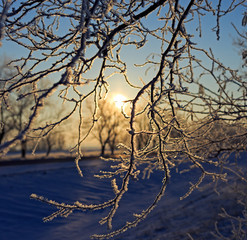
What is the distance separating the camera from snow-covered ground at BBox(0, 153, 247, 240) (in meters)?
8.40

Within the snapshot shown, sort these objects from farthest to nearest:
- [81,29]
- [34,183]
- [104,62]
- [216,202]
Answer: [34,183] → [216,202] → [104,62] → [81,29]

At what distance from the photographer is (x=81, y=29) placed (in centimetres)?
112

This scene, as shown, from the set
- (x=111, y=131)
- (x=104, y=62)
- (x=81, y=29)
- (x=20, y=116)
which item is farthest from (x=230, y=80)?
(x=111, y=131)

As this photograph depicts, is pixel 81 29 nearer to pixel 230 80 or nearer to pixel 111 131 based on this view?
pixel 230 80

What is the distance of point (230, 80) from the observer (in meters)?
2.87

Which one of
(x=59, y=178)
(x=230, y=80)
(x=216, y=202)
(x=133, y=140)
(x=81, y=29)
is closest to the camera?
(x=81, y=29)

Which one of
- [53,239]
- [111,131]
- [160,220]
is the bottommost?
[53,239]

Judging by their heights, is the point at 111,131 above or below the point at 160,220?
above

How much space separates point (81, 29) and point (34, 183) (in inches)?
548

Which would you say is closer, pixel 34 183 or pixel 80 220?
pixel 80 220

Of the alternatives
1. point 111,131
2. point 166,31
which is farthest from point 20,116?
point 166,31

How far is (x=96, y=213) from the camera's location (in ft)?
37.8

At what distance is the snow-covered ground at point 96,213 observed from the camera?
8.40 meters

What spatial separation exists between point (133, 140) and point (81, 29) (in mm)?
633
